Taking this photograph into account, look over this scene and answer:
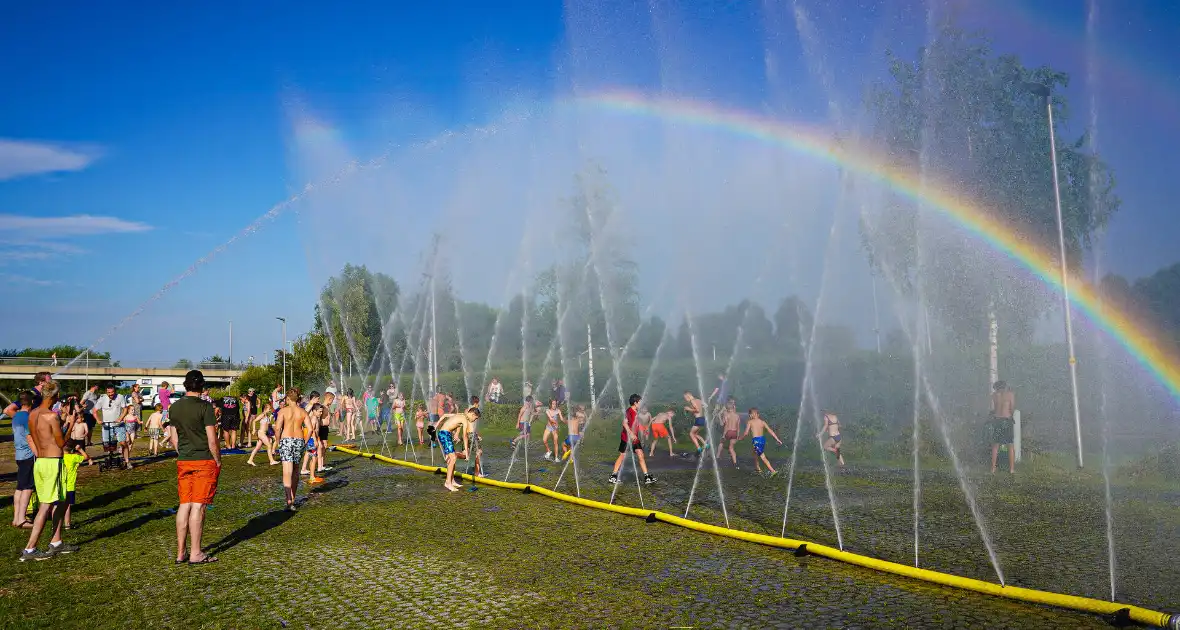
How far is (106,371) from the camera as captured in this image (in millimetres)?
101438

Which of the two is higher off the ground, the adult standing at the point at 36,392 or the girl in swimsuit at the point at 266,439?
the adult standing at the point at 36,392

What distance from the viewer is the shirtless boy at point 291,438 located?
1434cm

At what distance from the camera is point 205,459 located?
32.0 feet

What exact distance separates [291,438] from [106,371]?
104 meters

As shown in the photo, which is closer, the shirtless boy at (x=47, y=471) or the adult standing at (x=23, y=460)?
the shirtless boy at (x=47, y=471)

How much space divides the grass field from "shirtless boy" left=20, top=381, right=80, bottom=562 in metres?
0.28

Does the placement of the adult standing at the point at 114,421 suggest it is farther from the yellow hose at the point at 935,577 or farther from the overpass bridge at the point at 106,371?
the overpass bridge at the point at 106,371

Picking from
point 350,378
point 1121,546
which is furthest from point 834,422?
point 350,378

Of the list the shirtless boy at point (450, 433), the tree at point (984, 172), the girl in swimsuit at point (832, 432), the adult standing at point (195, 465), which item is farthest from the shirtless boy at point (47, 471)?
the tree at point (984, 172)

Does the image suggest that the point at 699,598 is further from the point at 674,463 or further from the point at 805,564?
the point at 674,463

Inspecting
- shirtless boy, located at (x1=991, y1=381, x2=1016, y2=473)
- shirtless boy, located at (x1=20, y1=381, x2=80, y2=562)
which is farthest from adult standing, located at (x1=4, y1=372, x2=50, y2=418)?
shirtless boy, located at (x1=991, y1=381, x2=1016, y2=473)

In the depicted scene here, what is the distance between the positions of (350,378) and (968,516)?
155 ft

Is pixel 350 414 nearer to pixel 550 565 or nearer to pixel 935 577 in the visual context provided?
pixel 550 565

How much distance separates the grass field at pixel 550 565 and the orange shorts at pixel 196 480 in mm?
877
